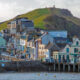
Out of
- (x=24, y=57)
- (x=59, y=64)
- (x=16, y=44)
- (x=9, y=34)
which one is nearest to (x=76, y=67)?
(x=59, y=64)

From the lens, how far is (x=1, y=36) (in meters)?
131

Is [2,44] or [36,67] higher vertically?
[2,44]

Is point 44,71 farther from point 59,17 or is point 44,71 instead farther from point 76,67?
point 59,17

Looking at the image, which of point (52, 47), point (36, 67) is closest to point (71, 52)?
point (52, 47)

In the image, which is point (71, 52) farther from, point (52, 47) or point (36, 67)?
point (36, 67)

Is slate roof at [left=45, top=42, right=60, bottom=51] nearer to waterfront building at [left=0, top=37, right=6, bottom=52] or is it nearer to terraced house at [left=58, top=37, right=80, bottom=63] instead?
terraced house at [left=58, top=37, right=80, bottom=63]

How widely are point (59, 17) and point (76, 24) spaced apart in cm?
899

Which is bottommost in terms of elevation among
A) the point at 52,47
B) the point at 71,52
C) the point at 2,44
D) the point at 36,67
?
the point at 36,67

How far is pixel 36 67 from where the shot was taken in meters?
93.3

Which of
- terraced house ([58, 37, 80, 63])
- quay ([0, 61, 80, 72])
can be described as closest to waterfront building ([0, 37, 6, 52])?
terraced house ([58, 37, 80, 63])

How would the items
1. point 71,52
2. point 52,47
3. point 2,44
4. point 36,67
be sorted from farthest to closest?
1. point 2,44
2. point 52,47
3. point 71,52
4. point 36,67

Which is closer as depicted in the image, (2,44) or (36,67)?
(36,67)

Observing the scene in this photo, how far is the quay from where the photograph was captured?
92.8 m

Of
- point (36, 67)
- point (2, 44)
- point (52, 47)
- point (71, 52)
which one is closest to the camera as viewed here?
point (36, 67)
